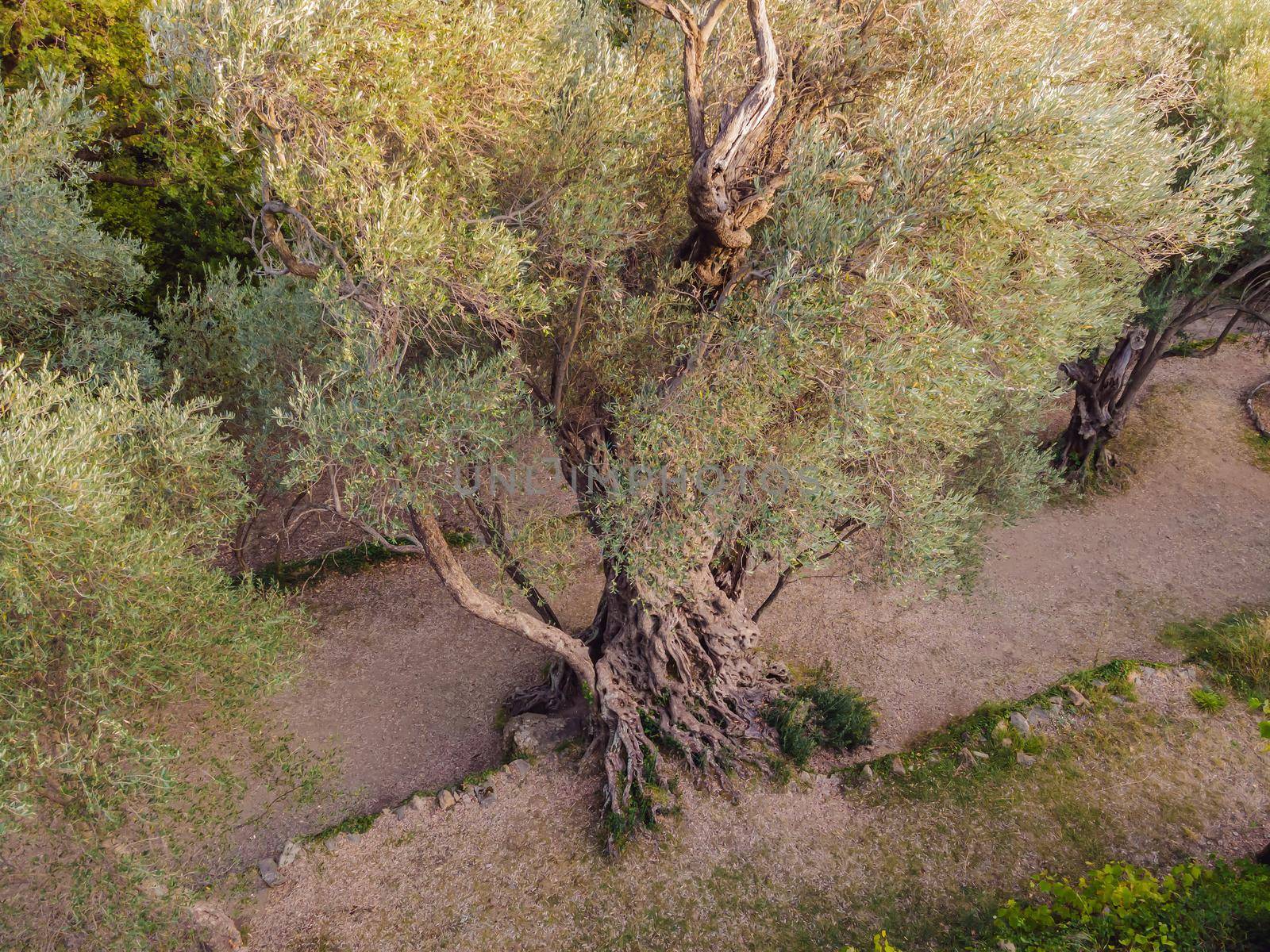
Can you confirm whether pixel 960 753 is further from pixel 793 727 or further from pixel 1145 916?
pixel 1145 916

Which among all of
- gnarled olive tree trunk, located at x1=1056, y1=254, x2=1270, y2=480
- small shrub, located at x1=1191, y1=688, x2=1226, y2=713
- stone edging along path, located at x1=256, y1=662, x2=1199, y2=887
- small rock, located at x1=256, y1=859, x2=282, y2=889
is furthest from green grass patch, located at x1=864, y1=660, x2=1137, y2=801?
small rock, located at x1=256, y1=859, x2=282, y2=889

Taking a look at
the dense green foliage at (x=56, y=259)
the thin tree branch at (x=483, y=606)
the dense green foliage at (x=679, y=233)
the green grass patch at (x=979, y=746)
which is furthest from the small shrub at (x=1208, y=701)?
the dense green foliage at (x=56, y=259)

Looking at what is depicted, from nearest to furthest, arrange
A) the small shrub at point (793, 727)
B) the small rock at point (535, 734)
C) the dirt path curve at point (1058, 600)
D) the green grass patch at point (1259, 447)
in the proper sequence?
the small shrub at point (793, 727)
the small rock at point (535, 734)
the dirt path curve at point (1058, 600)
the green grass patch at point (1259, 447)

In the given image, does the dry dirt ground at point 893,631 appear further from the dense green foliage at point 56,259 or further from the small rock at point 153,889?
the dense green foliage at point 56,259

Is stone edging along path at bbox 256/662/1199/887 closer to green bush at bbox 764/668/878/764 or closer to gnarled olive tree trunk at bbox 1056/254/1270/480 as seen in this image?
green bush at bbox 764/668/878/764

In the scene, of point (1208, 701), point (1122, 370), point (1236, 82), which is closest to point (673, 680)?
point (1208, 701)
